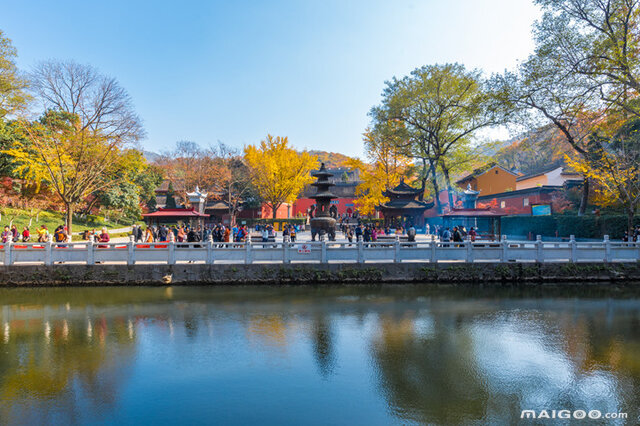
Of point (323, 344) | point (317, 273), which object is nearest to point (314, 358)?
point (323, 344)

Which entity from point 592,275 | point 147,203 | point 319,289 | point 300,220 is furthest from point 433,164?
point 147,203

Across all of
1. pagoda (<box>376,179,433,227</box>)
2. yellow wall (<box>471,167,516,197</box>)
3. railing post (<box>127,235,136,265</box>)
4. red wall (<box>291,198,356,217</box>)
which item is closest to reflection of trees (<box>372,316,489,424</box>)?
railing post (<box>127,235,136,265</box>)

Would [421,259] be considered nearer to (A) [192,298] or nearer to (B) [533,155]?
(A) [192,298]

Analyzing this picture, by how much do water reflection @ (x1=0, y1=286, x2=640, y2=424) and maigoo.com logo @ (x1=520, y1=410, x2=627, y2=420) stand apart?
150 millimetres

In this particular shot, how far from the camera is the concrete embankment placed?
1471 centimetres

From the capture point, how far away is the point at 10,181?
30891mm

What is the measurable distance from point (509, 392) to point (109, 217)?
41816 mm

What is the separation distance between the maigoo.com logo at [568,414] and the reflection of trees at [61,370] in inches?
263

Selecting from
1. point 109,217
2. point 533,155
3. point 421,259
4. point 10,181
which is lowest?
point 421,259

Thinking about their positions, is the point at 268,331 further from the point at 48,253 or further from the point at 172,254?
the point at 48,253

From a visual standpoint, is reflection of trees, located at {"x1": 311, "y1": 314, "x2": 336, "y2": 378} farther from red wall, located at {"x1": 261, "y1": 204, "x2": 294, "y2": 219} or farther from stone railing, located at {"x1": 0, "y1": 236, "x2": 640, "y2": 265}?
red wall, located at {"x1": 261, "y1": 204, "x2": 294, "y2": 219}

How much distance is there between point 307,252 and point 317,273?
0.99 m

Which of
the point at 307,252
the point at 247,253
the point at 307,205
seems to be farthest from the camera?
the point at 307,205

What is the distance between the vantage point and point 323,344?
8.70 meters
